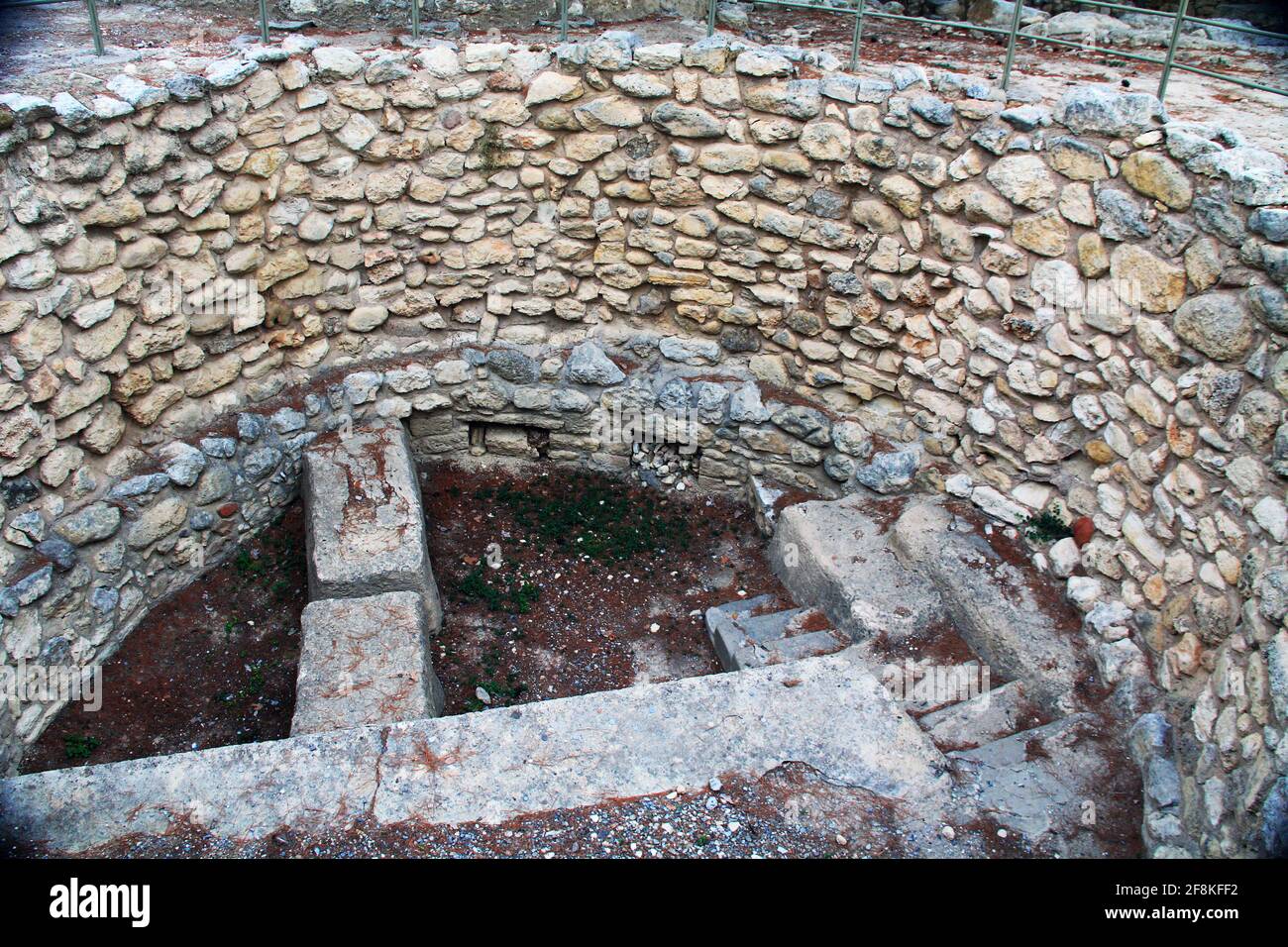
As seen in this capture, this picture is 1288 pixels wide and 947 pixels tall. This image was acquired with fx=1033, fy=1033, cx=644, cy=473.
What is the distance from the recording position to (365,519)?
5141 millimetres

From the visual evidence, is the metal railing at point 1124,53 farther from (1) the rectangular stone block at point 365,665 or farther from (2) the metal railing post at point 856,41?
(1) the rectangular stone block at point 365,665

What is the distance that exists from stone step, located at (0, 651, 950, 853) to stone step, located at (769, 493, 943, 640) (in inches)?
32.2

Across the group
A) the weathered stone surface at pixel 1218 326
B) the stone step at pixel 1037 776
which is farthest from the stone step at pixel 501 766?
the weathered stone surface at pixel 1218 326

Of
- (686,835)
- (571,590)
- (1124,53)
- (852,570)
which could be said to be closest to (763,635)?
(852,570)

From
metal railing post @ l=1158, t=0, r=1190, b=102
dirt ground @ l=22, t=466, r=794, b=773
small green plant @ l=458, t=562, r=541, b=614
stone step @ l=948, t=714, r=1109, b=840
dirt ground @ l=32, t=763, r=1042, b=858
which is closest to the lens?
dirt ground @ l=32, t=763, r=1042, b=858

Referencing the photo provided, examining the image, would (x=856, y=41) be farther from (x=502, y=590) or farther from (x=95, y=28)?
(x=95, y=28)

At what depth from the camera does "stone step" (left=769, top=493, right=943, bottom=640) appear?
470 centimetres

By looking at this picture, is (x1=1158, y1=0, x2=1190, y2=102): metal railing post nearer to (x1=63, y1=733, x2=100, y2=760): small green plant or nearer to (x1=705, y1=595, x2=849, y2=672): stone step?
(x1=705, y1=595, x2=849, y2=672): stone step

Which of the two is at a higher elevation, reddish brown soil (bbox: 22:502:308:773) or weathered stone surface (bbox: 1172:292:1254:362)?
weathered stone surface (bbox: 1172:292:1254:362)

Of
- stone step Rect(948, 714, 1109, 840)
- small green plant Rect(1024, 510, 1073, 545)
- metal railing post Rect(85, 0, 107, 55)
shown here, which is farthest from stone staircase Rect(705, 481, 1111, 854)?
metal railing post Rect(85, 0, 107, 55)

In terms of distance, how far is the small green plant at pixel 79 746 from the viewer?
4346 mm

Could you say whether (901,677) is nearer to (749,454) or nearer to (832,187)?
(749,454)

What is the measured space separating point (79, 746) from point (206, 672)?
0.62m

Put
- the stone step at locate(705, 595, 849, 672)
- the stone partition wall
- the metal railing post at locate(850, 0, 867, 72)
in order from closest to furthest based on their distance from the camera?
the stone partition wall, the stone step at locate(705, 595, 849, 672), the metal railing post at locate(850, 0, 867, 72)
